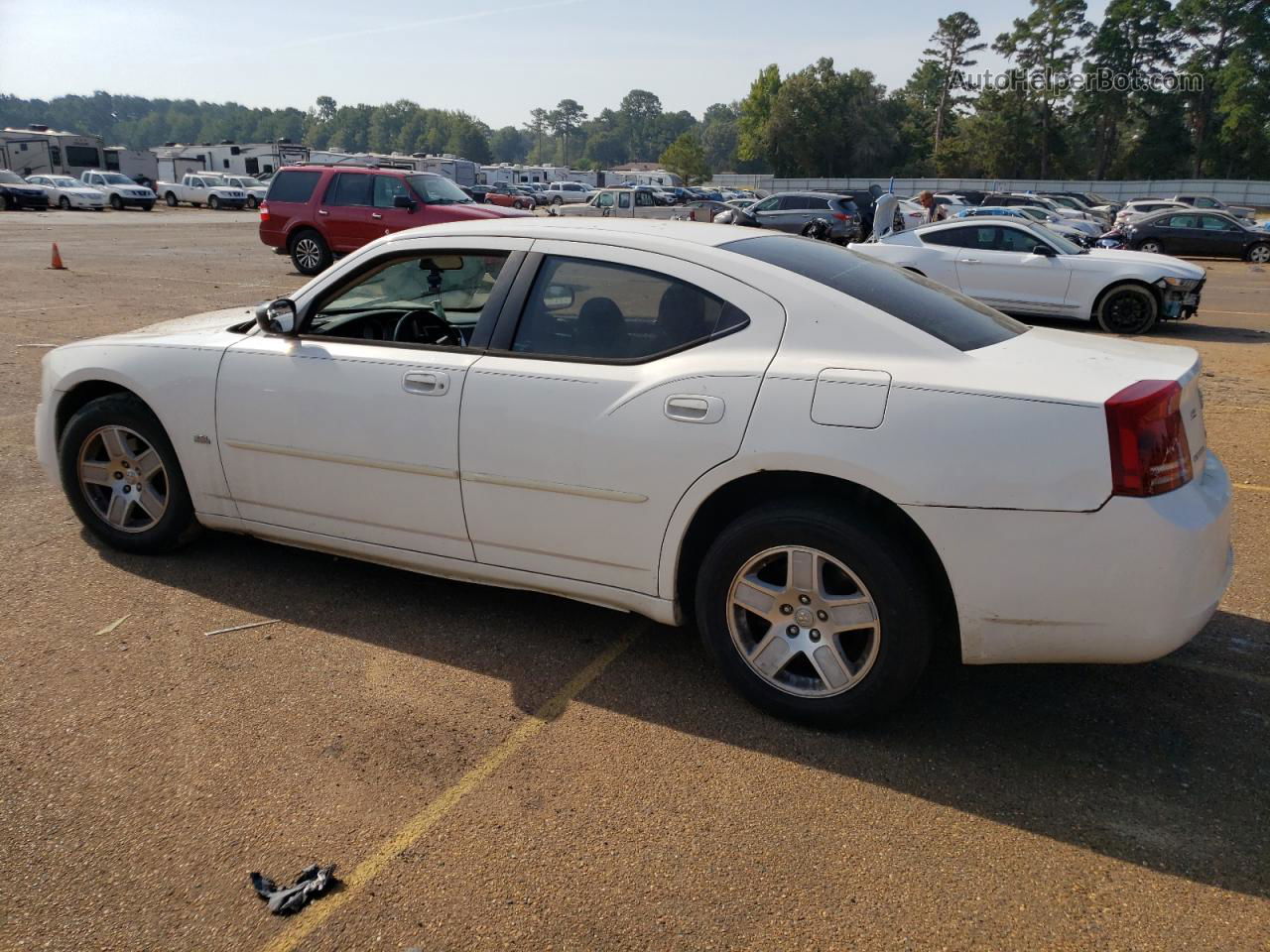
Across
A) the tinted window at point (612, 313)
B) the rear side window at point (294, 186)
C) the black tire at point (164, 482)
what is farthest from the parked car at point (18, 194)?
the tinted window at point (612, 313)

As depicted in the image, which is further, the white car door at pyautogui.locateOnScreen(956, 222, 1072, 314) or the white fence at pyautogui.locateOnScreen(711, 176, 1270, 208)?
the white fence at pyautogui.locateOnScreen(711, 176, 1270, 208)

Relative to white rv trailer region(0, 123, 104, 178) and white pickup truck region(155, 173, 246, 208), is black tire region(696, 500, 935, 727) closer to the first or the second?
white pickup truck region(155, 173, 246, 208)

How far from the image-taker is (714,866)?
2627 millimetres

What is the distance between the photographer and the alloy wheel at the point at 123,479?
14.9ft

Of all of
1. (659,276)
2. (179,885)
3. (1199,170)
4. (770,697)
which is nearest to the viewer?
(179,885)

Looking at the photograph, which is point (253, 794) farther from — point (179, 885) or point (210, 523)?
point (210, 523)

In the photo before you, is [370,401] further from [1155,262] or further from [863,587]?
[1155,262]

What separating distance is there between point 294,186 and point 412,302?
1460 centimetres

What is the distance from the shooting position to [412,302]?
446cm

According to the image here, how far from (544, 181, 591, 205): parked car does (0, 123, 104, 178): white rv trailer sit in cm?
2748

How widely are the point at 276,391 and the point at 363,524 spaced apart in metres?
0.67

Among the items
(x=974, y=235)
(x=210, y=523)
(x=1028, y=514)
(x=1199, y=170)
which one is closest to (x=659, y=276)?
(x=1028, y=514)

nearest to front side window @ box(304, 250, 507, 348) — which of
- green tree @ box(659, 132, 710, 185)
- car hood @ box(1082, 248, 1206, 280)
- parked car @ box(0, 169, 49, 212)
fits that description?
car hood @ box(1082, 248, 1206, 280)

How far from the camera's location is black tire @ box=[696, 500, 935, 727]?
3.02 meters
